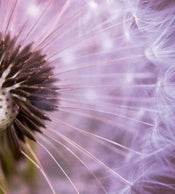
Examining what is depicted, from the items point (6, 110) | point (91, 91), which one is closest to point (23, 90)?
point (6, 110)

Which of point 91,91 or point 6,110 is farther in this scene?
point 91,91

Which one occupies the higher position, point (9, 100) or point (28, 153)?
point (9, 100)

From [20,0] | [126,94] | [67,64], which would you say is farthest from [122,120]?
[20,0]

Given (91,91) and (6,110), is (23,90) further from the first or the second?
(91,91)

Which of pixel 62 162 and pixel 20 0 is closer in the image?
pixel 20 0

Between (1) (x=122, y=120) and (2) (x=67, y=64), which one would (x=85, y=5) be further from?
(1) (x=122, y=120)
